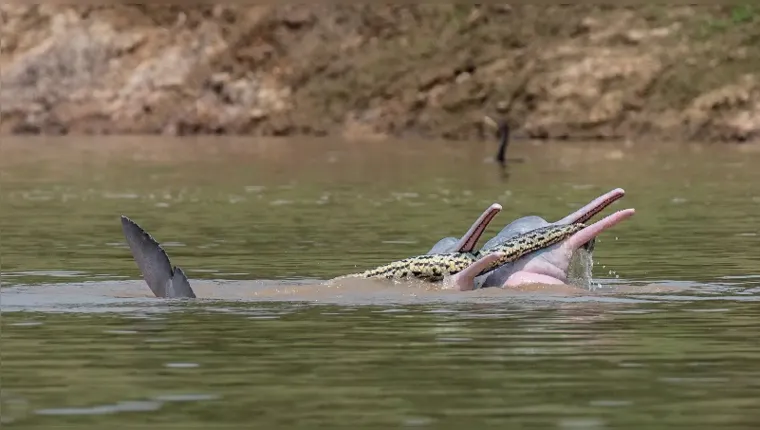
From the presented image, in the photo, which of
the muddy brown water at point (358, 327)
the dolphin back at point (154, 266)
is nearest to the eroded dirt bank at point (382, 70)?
the muddy brown water at point (358, 327)

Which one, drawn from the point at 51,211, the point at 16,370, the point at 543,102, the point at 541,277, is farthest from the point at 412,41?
the point at 16,370

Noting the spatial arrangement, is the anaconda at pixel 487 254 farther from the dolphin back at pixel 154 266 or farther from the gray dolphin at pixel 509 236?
the dolphin back at pixel 154 266

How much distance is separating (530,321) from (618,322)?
71 cm

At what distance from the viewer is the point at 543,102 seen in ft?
287

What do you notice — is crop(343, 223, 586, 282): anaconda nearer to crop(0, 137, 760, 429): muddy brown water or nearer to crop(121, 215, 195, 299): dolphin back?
crop(0, 137, 760, 429): muddy brown water

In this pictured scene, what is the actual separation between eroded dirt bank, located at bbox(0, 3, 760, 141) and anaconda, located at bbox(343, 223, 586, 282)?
6145 cm

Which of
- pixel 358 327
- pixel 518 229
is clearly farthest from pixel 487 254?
pixel 358 327

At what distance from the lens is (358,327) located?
18078mm

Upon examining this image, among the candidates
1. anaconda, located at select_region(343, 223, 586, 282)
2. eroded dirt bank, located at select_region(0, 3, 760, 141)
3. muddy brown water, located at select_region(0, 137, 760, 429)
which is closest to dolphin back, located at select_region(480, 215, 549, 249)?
anaconda, located at select_region(343, 223, 586, 282)

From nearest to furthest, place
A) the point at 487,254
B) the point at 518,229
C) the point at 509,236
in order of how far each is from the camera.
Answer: the point at 487,254 → the point at 509,236 → the point at 518,229

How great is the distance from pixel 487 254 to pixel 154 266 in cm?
306

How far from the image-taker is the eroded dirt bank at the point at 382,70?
8644cm

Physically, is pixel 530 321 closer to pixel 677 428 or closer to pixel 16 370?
pixel 16 370

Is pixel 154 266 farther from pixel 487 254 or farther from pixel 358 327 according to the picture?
pixel 487 254
